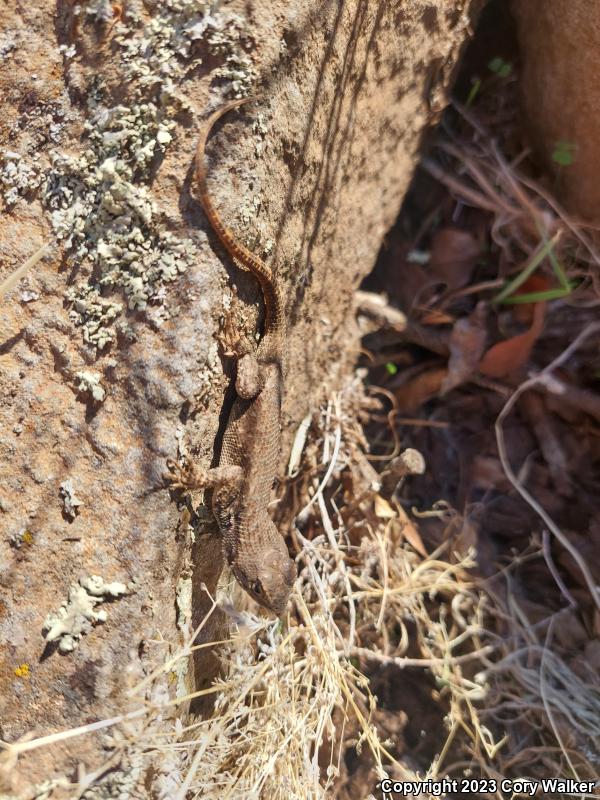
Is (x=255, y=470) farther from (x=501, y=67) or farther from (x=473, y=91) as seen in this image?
(x=501, y=67)

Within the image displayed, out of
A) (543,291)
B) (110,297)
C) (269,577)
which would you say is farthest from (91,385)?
(543,291)

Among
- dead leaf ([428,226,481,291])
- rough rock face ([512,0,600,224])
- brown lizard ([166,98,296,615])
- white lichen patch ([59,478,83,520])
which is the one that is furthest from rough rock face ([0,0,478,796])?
dead leaf ([428,226,481,291])

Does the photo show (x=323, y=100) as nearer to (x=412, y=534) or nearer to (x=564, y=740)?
(x=412, y=534)

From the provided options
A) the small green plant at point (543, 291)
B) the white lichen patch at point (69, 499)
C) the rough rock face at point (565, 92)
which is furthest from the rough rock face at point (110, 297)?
the small green plant at point (543, 291)

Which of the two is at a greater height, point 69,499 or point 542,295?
point 69,499

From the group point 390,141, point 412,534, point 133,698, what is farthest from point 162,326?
point 412,534

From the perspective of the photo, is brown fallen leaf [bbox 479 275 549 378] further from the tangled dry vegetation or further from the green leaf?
the tangled dry vegetation
